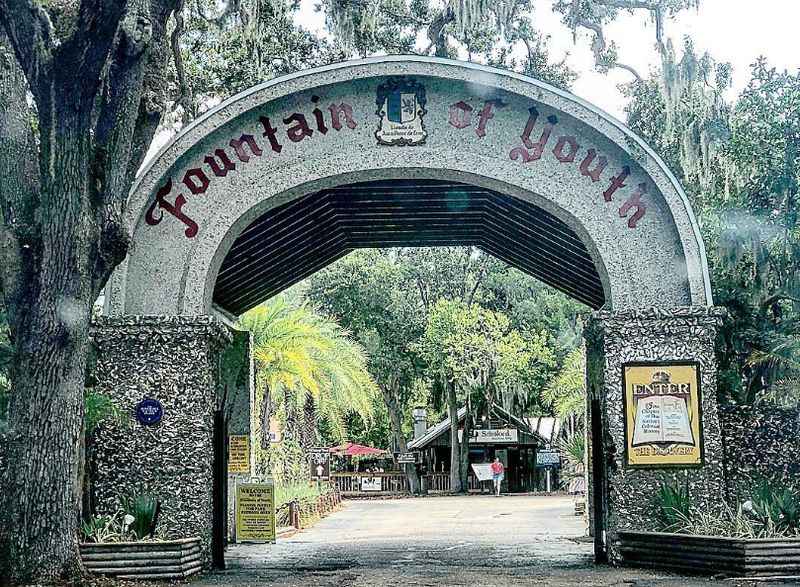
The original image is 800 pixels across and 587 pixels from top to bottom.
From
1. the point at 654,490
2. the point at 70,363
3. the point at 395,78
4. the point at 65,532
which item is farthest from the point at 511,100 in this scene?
the point at 65,532

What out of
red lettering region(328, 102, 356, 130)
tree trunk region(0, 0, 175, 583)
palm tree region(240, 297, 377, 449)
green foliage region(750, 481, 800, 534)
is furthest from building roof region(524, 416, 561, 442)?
tree trunk region(0, 0, 175, 583)

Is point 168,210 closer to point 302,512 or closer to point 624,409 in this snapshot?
point 624,409

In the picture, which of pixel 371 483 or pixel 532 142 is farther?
pixel 371 483

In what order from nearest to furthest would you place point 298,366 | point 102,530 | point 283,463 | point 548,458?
point 102,530
point 298,366
point 283,463
point 548,458

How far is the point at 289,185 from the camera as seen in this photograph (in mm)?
13055

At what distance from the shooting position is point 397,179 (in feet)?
45.3

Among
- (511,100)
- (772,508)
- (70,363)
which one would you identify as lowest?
(772,508)

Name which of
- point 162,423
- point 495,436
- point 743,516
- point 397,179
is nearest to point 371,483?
point 495,436

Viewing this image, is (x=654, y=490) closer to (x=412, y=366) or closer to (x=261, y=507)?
(x=261, y=507)

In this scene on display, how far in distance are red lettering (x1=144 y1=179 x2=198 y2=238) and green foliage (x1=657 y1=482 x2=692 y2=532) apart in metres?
6.41

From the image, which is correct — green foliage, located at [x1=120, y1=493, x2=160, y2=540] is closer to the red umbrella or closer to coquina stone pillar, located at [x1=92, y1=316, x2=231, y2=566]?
coquina stone pillar, located at [x1=92, y1=316, x2=231, y2=566]

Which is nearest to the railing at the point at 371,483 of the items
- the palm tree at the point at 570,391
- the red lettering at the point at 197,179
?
the palm tree at the point at 570,391

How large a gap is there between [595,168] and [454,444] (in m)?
32.3

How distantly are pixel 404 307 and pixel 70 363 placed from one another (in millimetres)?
33819
